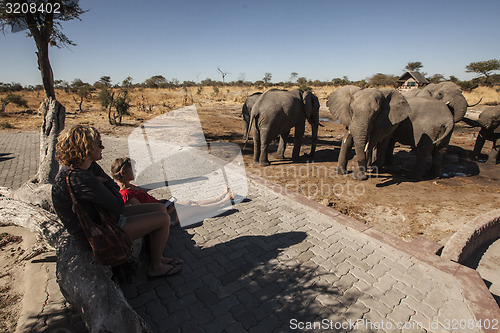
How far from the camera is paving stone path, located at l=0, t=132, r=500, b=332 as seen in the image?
8.59ft

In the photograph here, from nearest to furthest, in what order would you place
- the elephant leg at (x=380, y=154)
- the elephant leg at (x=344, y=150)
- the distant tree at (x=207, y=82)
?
the elephant leg at (x=344, y=150)
the elephant leg at (x=380, y=154)
the distant tree at (x=207, y=82)

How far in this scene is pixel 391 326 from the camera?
8.52 ft

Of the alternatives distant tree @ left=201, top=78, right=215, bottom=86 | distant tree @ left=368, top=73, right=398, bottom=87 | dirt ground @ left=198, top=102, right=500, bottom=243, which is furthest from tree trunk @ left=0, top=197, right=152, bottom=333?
distant tree @ left=201, top=78, right=215, bottom=86

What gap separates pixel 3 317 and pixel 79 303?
1.08 metres

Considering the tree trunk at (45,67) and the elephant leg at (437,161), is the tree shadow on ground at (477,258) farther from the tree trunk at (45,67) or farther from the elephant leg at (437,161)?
the tree trunk at (45,67)

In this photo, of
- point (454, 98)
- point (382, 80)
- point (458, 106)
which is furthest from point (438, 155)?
point (382, 80)

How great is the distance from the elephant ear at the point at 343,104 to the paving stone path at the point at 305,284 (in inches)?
137

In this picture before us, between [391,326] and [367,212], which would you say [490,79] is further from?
[391,326]

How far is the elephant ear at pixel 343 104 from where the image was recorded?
6992 millimetres

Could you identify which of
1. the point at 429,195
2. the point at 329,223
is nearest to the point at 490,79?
the point at 429,195

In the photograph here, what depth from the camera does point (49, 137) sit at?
4828 mm

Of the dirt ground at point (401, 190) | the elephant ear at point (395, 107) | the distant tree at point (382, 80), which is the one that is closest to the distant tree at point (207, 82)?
the distant tree at point (382, 80)

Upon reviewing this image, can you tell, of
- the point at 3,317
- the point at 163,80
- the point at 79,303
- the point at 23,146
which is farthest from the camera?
the point at 163,80

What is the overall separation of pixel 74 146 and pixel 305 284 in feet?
9.42
